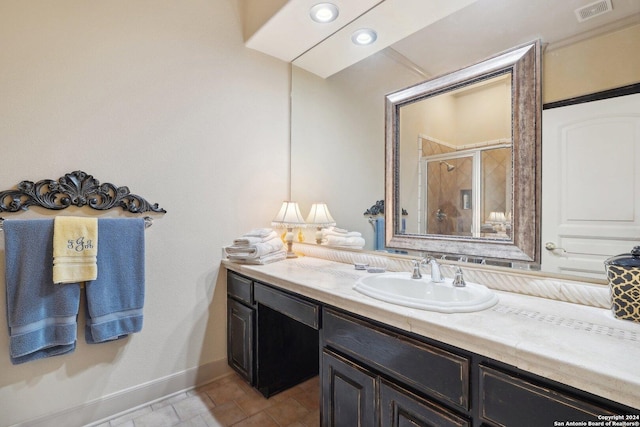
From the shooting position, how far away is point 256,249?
196cm

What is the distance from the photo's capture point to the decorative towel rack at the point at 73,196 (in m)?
1.47

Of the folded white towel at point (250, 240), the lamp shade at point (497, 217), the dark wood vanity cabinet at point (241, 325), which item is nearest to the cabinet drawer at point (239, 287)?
the dark wood vanity cabinet at point (241, 325)

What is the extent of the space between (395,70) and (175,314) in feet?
6.80

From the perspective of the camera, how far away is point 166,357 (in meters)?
1.93

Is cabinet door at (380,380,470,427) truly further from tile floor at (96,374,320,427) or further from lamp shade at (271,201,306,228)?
lamp shade at (271,201,306,228)

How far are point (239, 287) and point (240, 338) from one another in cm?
34

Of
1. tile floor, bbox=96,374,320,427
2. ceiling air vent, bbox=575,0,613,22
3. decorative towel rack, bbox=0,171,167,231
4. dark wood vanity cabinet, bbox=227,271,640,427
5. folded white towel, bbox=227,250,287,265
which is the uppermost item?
ceiling air vent, bbox=575,0,613,22

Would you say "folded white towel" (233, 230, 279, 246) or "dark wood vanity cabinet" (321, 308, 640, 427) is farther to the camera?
"folded white towel" (233, 230, 279, 246)

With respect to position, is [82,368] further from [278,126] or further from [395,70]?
[395,70]

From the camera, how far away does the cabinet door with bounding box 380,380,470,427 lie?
903mm

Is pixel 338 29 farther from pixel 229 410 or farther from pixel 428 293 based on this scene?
pixel 229 410

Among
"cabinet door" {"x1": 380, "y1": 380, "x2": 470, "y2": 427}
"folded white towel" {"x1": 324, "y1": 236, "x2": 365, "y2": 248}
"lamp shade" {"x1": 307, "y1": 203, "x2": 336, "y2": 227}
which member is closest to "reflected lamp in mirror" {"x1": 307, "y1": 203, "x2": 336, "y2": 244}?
"lamp shade" {"x1": 307, "y1": 203, "x2": 336, "y2": 227}

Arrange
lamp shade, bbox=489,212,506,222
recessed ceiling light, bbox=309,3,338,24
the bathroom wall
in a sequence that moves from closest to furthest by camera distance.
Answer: lamp shade, bbox=489,212,506,222
the bathroom wall
recessed ceiling light, bbox=309,3,338,24

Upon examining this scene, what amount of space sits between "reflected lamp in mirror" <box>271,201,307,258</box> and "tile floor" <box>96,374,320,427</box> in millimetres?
922
